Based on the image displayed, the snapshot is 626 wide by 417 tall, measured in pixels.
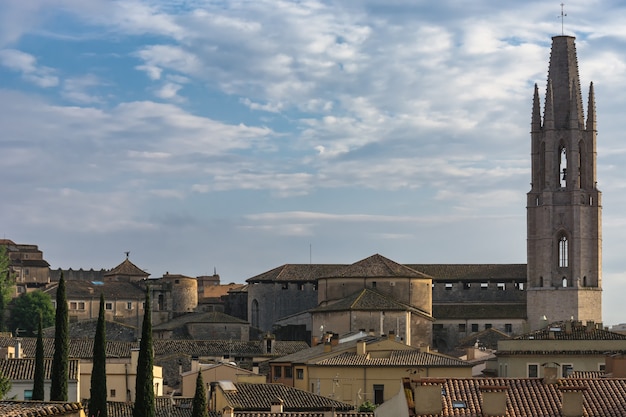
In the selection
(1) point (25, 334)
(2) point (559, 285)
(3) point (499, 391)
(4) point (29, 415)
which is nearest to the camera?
(4) point (29, 415)

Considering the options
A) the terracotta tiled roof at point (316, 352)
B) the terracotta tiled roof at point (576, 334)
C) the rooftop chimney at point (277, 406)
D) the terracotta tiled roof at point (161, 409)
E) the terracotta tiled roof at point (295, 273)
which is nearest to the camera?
the rooftop chimney at point (277, 406)

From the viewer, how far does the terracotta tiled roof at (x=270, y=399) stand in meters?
54.8

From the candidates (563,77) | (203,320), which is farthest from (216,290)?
(563,77)

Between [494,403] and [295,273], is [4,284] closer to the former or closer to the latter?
[295,273]

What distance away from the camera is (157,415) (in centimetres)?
5347

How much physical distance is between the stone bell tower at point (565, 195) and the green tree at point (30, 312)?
4006 centimetres

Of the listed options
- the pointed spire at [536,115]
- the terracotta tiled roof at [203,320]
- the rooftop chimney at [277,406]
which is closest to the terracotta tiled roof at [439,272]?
the terracotta tiled roof at [203,320]

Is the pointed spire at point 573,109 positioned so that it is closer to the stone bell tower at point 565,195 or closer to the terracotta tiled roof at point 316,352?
the stone bell tower at point 565,195

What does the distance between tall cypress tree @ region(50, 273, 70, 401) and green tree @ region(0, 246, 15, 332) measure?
77239mm

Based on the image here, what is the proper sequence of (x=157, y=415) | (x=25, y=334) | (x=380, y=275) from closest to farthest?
1. (x=157, y=415)
2. (x=380, y=275)
3. (x=25, y=334)

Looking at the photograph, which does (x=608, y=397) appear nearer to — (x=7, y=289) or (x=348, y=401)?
(x=348, y=401)

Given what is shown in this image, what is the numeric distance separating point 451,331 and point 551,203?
39.9 feet

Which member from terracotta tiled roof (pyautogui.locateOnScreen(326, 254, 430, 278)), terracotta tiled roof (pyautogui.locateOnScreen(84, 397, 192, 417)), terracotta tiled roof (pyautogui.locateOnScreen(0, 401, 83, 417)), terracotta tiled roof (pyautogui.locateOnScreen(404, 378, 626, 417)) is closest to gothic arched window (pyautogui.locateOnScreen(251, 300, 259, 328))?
terracotta tiled roof (pyautogui.locateOnScreen(326, 254, 430, 278))

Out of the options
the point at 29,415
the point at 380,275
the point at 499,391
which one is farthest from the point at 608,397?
the point at 380,275
